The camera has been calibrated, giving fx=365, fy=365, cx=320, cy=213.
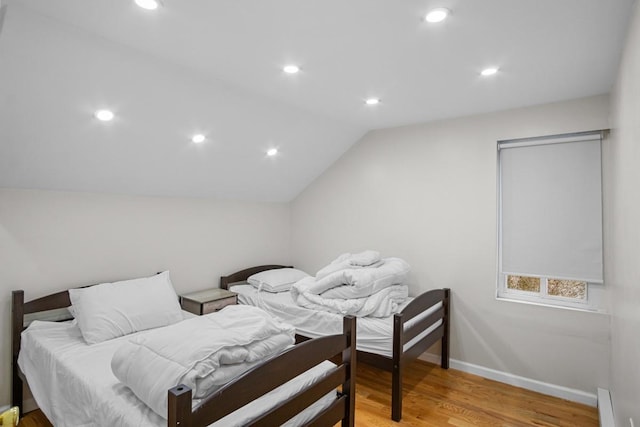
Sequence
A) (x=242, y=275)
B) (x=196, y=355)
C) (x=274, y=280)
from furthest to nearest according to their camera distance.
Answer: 1. (x=242, y=275)
2. (x=274, y=280)
3. (x=196, y=355)

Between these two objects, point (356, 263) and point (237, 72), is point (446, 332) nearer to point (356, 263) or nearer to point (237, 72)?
point (356, 263)

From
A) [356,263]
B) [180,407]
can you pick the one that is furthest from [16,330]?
[356,263]

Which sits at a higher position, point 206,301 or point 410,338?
point 206,301

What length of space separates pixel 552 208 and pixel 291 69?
2382mm

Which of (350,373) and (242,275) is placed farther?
(242,275)

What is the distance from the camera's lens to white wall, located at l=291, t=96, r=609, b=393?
2.89 m

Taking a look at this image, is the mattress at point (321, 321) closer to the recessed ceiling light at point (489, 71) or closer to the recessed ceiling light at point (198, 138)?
the recessed ceiling light at point (198, 138)

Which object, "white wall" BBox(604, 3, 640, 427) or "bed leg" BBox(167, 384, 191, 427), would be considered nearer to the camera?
"bed leg" BBox(167, 384, 191, 427)

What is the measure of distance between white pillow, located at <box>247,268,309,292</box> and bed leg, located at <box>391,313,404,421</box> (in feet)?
5.09

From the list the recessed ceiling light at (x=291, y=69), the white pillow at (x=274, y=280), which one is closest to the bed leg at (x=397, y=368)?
the white pillow at (x=274, y=280)

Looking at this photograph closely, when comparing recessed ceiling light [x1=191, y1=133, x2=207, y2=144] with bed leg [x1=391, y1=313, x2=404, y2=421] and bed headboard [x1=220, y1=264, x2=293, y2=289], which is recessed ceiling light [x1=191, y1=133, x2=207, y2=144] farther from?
bed leg [x1=391, y1=313, x2=404, y2=421]

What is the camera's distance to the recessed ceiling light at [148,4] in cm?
159

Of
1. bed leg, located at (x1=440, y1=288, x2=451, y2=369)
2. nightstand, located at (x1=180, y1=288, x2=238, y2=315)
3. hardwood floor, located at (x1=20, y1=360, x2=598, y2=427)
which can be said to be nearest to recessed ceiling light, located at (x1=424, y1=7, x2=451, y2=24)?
bed leg, located at (x1=440, y1=288, x2=451, y2=369)

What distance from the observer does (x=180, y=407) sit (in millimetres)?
1248
